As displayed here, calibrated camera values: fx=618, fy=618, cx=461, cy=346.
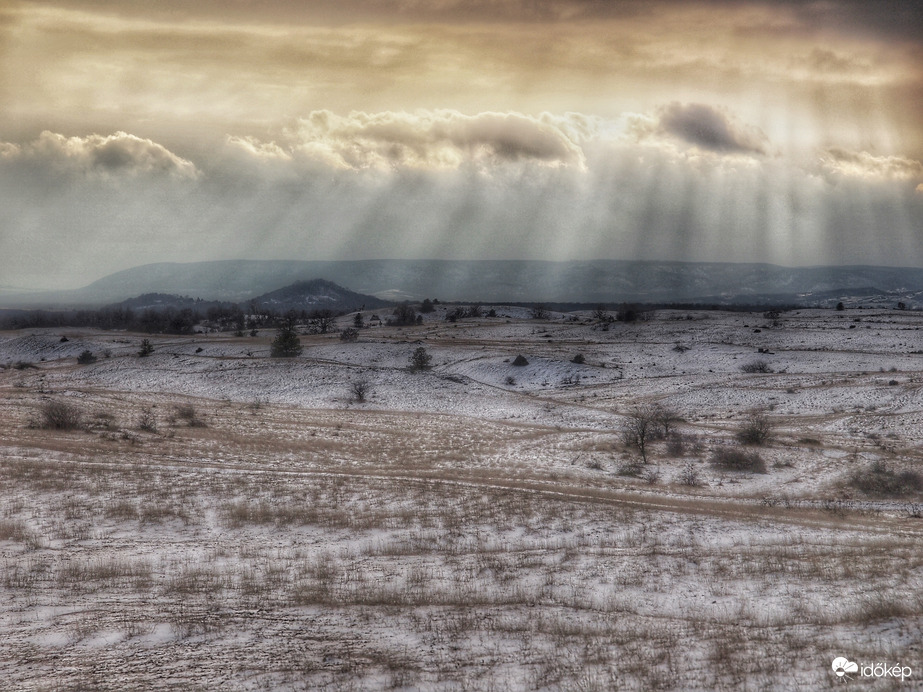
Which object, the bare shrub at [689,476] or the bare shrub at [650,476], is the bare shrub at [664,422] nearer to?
the bare shrub at [689,476]

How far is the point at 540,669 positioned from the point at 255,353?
53.1 m

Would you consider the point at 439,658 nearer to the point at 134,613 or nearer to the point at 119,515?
the point at 134,613

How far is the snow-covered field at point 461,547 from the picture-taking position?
30.6 ft

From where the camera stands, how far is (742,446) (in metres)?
26.3

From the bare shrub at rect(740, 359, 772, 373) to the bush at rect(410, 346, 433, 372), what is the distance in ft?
81.1

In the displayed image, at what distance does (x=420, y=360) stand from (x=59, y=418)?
27.0 meters

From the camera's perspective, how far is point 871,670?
8.72m

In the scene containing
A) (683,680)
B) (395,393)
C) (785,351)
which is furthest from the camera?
(785,351)

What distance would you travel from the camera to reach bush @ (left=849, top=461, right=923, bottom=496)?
1942cm

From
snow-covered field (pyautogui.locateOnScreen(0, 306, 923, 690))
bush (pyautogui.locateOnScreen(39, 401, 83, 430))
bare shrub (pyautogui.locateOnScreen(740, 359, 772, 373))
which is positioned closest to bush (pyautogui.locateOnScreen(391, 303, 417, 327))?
snow-covered field (pyautogui.locateOnScreen(0, 306, 923, 690))

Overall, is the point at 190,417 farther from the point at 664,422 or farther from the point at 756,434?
the point at 756,434

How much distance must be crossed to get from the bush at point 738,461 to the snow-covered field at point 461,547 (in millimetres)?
672

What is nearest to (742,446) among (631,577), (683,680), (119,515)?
(631,577)

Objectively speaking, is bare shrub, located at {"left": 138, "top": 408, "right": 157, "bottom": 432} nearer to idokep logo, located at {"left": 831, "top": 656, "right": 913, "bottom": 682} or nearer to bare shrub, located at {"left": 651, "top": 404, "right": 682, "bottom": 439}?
bare shrub, located at {"left": 651, "top": 404, "right": 682, "bottom": 439}
